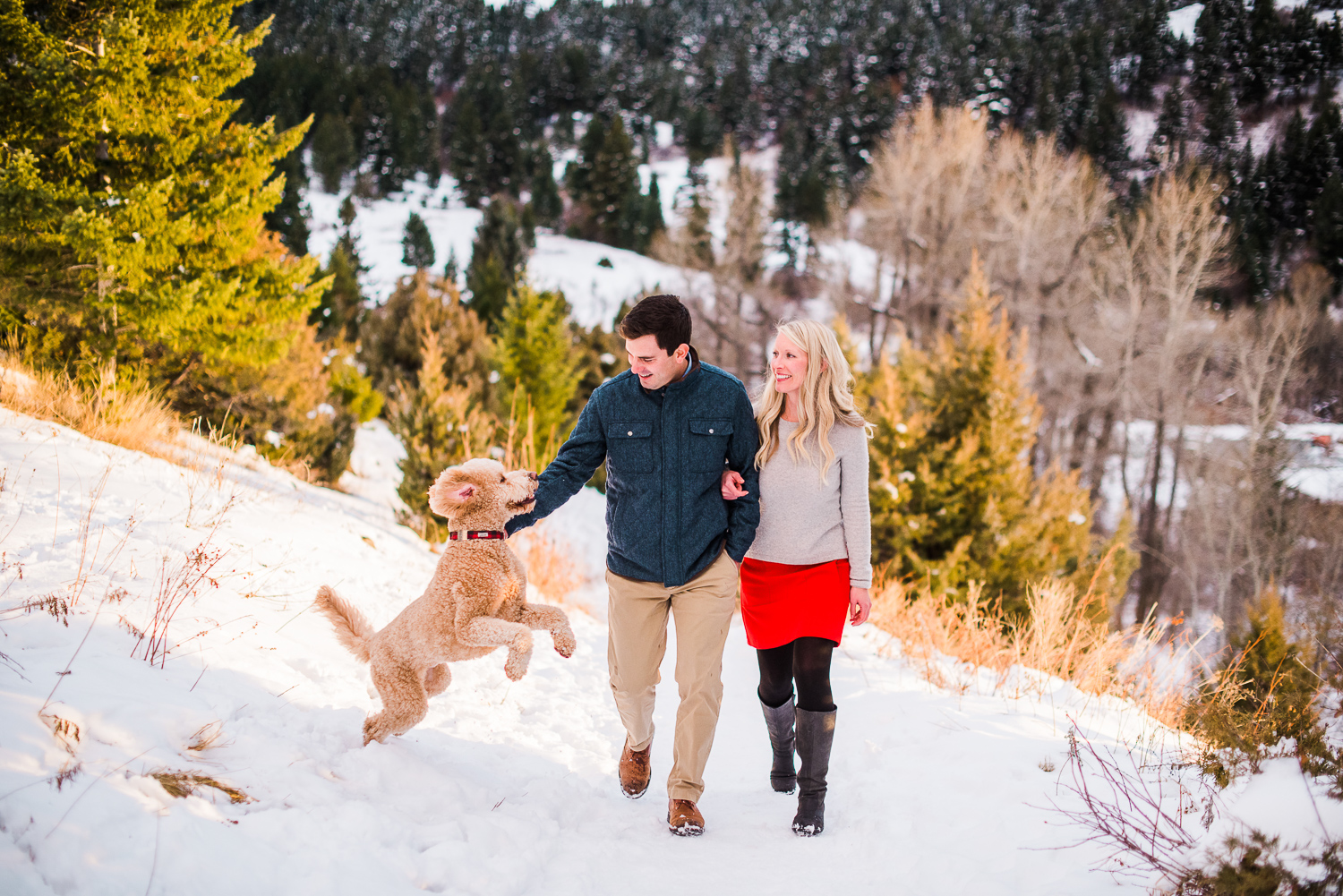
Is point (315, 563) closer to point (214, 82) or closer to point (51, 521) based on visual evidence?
point (51, 521)

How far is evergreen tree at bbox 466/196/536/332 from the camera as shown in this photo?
110 ft

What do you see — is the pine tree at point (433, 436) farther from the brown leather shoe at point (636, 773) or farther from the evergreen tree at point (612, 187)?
the evergreen tree at point (612, 187)

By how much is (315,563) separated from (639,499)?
9.02 feet

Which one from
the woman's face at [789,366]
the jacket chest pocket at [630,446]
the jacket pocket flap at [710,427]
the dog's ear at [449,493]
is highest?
the woman's face at [789,366]

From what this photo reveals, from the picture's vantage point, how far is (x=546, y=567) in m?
6.65

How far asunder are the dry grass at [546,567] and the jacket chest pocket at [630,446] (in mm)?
3639

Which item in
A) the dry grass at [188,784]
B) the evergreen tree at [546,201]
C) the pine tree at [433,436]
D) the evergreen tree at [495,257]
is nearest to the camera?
the dry grass at [188,784]

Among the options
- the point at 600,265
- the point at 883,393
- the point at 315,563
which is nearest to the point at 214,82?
the point at 315,563

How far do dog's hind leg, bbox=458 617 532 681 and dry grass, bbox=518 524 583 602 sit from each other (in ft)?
12.1

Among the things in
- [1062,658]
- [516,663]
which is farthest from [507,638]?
[1062,658]

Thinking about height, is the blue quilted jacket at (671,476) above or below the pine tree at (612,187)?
below

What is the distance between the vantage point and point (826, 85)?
228ft

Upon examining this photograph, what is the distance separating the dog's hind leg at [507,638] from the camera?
8.18 feet

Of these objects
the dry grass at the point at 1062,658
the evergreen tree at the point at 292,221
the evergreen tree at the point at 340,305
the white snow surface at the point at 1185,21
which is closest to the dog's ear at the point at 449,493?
the dry grass at the point at 1062,658
